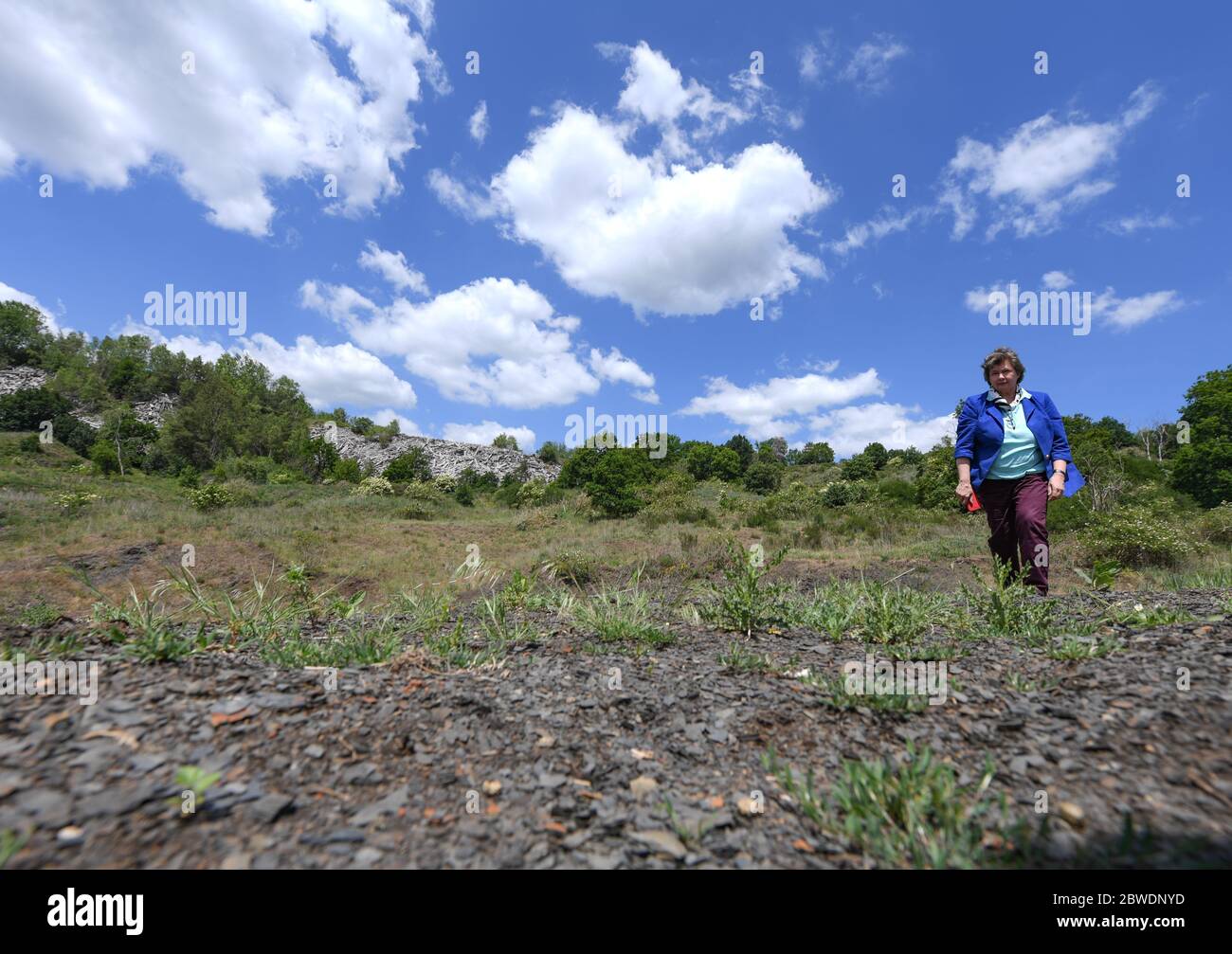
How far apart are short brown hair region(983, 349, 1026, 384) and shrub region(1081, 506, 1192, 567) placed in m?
7.61

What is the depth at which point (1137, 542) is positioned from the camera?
31.7ft

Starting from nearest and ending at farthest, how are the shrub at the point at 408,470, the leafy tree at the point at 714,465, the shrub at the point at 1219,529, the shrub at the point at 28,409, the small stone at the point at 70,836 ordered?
1. the small stone at the point at 70,836
2. the shrub at the point at 1219,529
3. the shrub at the point at 408,470
4. the shrub at the point at 28,409
5. the leafy tree at the point at 714,465

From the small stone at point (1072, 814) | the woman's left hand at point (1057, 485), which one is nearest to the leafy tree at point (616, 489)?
the woman's left hand at point (1057, 485)

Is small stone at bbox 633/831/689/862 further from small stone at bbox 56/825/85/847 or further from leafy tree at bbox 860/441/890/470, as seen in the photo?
leafy tree at bbox 860/441/890/470

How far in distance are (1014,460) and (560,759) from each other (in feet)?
14.5

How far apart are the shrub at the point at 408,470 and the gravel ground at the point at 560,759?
3502 cm

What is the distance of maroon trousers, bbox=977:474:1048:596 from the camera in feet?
13.5

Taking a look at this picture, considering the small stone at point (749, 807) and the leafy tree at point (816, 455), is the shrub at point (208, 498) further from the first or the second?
the leafy tree at point (816, 455)

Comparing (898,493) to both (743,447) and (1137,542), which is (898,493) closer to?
(1137,542)

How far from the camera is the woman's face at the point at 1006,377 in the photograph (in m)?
4.50

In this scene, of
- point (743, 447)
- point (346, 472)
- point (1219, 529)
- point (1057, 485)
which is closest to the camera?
point (1057, 485)

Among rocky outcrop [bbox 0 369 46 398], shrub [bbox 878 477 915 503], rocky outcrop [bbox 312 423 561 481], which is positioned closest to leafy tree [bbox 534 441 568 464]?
rocky outcrop [bbox 312 423 561 481]

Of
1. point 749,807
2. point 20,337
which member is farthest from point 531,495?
point 20,337
